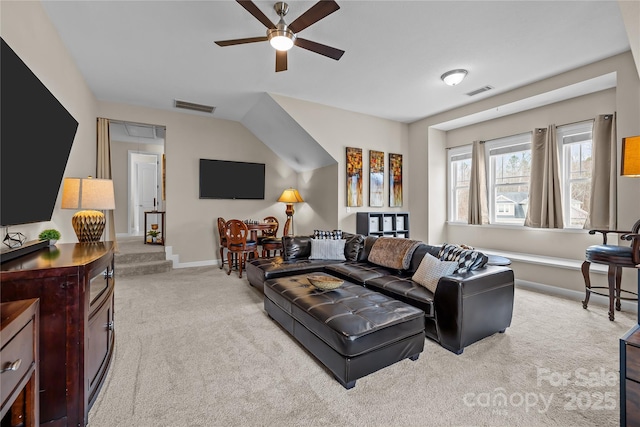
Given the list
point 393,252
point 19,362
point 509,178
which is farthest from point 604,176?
point 19,362

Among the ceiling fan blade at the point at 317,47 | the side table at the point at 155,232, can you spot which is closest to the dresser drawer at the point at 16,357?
the ceiling fan blade at the point at 317,47

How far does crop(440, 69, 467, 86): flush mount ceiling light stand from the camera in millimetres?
3660

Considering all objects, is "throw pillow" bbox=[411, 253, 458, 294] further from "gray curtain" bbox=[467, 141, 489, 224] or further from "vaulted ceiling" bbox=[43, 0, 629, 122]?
"gray curtain" bbox=[467, 141, 489, 224]

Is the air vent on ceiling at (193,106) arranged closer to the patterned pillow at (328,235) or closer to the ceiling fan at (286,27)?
the ceiling fan at (286,27)

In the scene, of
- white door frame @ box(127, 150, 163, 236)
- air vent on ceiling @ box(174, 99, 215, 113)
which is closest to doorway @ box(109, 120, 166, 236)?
white door frame @ box(127, 150, 163, 236)

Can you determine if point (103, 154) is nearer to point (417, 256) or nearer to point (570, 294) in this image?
point (417, 256)

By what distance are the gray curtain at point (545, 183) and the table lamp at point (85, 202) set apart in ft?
18.3

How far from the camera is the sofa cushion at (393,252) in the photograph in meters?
3.23

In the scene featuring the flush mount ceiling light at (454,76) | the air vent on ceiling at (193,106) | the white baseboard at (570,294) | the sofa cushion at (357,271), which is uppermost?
the air vent on ceiling at (193,106)

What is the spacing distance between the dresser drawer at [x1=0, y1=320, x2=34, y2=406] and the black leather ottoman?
4.73ft

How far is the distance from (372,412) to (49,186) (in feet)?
8.92

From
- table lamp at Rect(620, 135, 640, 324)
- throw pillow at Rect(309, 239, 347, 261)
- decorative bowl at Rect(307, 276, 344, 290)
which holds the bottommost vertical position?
decorative bowl at Rect(307, 276, 344, 290)

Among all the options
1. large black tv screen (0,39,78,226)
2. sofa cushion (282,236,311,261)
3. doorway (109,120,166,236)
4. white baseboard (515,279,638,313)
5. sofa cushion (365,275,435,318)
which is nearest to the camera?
large black tv screen (0,39,78,226)

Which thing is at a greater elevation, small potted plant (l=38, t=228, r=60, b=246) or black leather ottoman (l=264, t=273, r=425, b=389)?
small potted plant (l=38, t=228, r=60, b=246)
